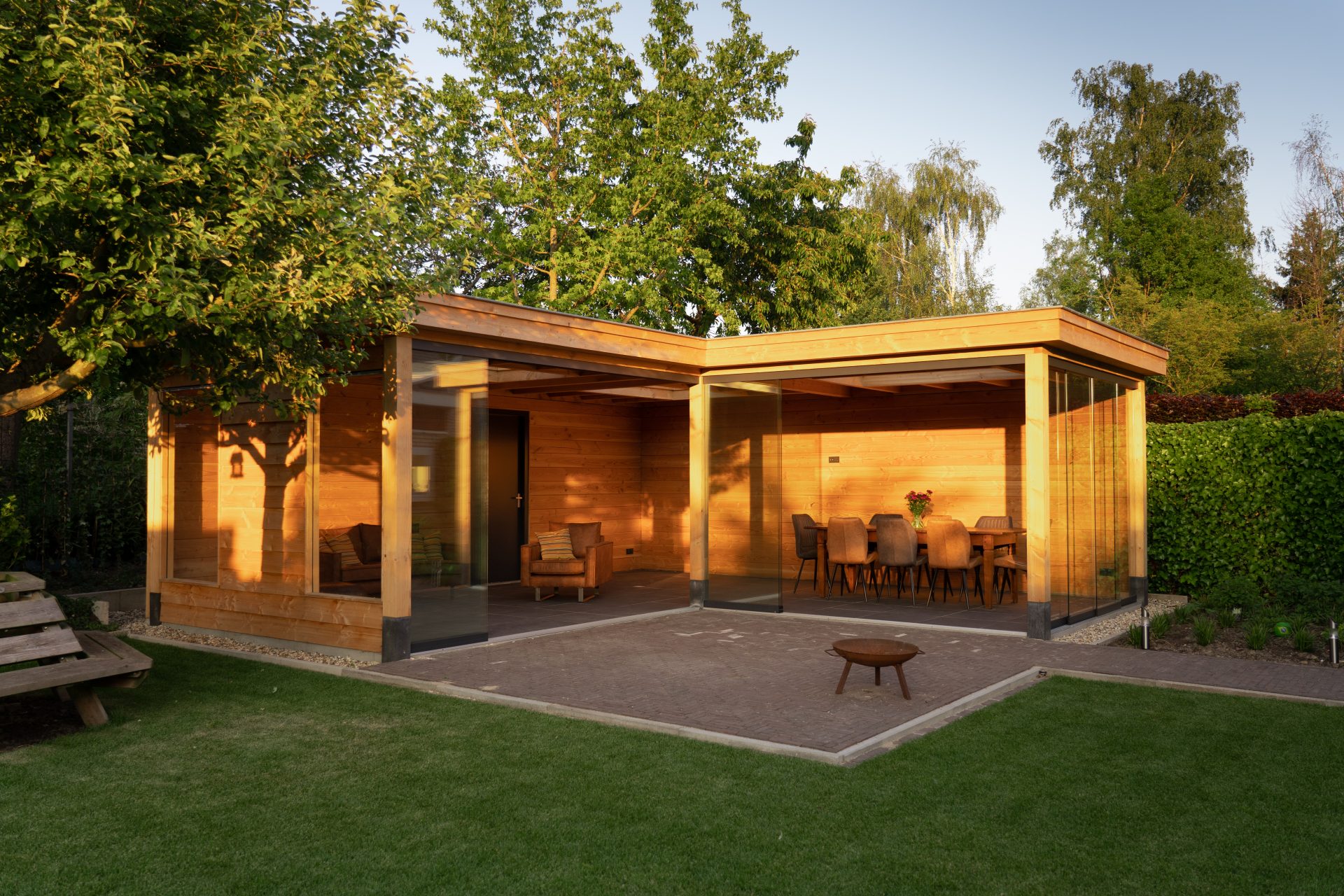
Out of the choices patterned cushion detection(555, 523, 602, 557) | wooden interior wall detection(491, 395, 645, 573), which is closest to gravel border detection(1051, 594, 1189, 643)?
patterned cushion detection(555, 523, 602, 557)

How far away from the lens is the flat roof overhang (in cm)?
809

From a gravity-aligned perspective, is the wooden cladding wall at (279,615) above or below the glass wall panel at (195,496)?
below

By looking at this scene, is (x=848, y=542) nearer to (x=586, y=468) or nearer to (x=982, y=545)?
(x=982, y=545)

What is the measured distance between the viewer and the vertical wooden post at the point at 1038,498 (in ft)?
28.0

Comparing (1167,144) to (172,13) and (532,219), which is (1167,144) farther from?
(172,13)

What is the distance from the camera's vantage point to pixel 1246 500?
10.6 metres

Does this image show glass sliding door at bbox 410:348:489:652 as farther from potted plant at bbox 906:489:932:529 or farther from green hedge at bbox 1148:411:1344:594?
green hedge at bbox 1148:411:1344:594

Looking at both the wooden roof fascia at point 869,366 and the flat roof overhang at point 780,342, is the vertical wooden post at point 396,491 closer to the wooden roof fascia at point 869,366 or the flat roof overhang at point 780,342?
the flat roof overhang at point 780,342

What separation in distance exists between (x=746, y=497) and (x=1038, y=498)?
121 inches

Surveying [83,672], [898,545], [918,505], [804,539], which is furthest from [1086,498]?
[83,672]

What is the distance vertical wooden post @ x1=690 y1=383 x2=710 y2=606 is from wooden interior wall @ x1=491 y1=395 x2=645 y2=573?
3.18 m

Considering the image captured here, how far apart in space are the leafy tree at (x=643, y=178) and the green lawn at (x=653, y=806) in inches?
520

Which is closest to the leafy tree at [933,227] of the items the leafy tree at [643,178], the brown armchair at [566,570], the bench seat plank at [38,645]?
the leafy tree at [643,178]

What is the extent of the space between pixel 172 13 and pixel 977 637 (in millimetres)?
7218
